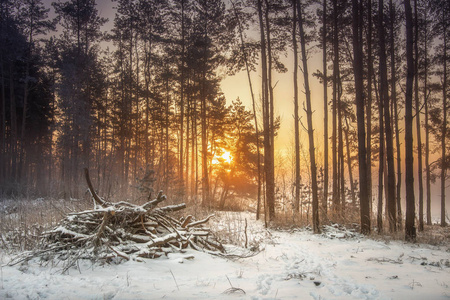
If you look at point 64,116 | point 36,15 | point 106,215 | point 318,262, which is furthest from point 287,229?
point 36,15

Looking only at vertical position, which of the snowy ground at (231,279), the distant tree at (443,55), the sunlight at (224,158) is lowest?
the snowy ground at (231,279)

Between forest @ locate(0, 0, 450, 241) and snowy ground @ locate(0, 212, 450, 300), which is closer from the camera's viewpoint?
snowy ground @ locate(0, 212, 450, 300)

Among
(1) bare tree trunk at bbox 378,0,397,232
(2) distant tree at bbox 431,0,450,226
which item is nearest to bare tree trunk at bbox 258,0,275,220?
(1) bare tree trunk at bbox 378,0,397,232

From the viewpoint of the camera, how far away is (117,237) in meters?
4.08

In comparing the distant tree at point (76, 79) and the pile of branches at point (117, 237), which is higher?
the distant tree at point (76, 79)

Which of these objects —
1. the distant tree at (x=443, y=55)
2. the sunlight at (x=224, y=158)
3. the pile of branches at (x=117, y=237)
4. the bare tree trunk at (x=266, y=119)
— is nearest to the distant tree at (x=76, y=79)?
the sunlight at (x=224, y=158)

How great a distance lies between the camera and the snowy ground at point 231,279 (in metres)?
2.62

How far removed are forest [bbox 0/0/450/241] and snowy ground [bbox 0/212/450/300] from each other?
488cm

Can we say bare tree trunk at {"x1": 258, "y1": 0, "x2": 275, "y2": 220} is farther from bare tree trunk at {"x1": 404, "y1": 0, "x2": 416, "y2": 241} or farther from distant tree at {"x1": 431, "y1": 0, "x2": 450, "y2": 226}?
distant tree at {"x1": 431, "y1": 0, "x2": 450, "y2": 226}

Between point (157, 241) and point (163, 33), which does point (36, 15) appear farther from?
point (157, 241)

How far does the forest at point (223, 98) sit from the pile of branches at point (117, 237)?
4.41 meters

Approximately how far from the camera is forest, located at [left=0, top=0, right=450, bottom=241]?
11.6 m

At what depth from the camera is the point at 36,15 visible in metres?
20.2

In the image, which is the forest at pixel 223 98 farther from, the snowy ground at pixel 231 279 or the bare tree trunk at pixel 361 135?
the snowy ground at pixel 231 279
